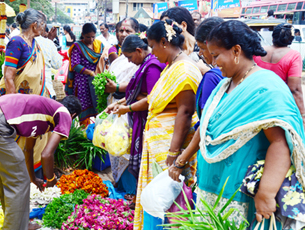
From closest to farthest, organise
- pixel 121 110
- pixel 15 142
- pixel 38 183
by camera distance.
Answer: pixel 15 142 → pixel 38 183 → pixel 121 110

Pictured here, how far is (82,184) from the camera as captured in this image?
351cm

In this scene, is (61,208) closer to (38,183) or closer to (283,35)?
(38,183)

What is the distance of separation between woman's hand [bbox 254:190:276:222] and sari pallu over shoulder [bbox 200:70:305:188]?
0.59 feet

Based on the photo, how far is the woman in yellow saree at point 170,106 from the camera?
2.41 meters

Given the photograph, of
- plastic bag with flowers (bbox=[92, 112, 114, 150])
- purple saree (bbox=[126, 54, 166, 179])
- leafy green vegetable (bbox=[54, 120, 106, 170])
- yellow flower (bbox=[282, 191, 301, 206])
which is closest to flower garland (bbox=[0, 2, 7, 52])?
leafy green vegetable (bbox=[54, 120, 106, 170])

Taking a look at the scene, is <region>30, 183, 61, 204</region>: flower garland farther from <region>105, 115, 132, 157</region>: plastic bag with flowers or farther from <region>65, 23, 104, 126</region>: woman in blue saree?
<region>65, 23, 104, 126</region>: woman in blue saree

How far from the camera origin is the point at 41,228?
3.02m

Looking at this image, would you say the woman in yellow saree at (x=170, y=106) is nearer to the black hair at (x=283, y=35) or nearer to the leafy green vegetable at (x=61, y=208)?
the leafy green vegetable at (x=61, y=208)

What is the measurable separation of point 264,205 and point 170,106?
4.07 feet

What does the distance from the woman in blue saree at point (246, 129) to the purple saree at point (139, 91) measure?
1.21m

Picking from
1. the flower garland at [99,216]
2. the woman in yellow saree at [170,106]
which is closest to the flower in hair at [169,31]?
the woman in yellow saree at [170,106]

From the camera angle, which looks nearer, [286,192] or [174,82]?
[286,192]

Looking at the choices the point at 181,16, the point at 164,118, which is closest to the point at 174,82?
the point at 164,118

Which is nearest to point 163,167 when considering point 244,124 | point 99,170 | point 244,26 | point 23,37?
point 244,124
